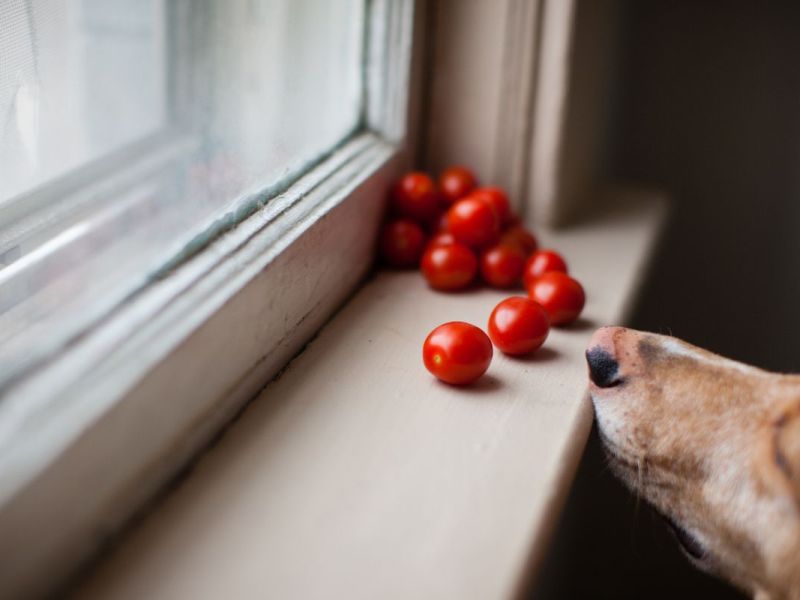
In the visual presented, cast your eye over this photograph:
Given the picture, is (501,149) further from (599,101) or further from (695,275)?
(695,275)

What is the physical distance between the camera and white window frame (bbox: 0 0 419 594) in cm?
57

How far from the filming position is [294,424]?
79 cm

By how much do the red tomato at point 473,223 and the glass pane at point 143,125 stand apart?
19 cm

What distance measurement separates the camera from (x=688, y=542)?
34.9 inches

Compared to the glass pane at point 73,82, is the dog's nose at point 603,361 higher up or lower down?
lower down

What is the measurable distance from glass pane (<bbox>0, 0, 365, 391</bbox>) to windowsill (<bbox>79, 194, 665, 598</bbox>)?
184mm

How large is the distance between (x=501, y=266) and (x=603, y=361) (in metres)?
0.23

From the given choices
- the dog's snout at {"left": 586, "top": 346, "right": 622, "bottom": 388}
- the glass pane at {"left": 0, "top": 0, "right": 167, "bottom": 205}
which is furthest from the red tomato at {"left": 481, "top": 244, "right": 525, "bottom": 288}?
the glass pane at {"left": 0, "top": 0, "right": 167, "bottom": 205}

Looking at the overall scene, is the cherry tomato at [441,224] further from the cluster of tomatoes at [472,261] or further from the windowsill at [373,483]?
the windowsill at [373,483]

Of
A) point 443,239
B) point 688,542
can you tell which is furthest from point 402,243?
point 688,542

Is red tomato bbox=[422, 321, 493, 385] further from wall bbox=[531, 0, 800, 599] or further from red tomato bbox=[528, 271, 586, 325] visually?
wall bbox=[531, 0, 800, 599]

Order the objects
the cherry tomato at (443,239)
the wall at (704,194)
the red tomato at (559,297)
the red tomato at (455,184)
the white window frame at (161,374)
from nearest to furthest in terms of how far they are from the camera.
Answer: the white window frame at (161,374)
the red tomato at (559,297)
the cherry tomato at (443,239)
the red tomato at (455,184)
the wall at (704,194)

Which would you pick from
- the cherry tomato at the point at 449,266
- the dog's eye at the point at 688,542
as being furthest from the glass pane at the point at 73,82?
the dog's eye at the point at 688,542

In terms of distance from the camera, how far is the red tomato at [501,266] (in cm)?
108
